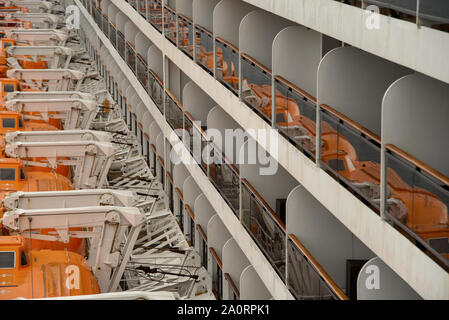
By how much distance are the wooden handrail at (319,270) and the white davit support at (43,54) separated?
25889mm

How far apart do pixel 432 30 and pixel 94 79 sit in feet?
120

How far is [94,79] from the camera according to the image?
43.0 metres

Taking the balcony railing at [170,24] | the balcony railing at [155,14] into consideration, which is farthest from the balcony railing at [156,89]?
the balcony railing at [170,24]

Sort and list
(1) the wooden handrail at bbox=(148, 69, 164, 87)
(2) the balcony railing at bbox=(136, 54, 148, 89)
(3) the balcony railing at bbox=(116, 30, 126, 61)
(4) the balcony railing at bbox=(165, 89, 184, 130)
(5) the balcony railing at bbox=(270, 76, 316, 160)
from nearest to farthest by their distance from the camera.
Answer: (5) the balcony railing at bbox=(270, 76, 316, 160) → (4) the balcony railing at bbox=(165, 89, 184, 130) → (1) the wooden handrail at bbox=(148, 69, 164, 87) → (2) the balcony railing at bbox=(136, 54, 148, 89) → (3) the balcony railing at bbox=(116, 30, 126, 61)

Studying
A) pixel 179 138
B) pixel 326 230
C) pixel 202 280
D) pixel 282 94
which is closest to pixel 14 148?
pixel 179 138

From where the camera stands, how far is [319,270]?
Answer: 10.6m

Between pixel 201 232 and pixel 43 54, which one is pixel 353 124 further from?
pixel 43 54

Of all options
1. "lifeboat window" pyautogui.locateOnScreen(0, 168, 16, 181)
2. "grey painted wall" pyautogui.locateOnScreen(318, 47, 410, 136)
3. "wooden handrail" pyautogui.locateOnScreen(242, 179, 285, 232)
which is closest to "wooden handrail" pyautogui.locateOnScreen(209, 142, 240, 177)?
"wooden handrail" pyautogui.locateOnScreen(242, 179, 285, 232)

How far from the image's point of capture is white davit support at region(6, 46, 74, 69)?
35.7m

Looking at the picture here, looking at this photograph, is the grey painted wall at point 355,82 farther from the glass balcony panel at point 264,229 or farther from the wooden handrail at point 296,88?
the glass balcony panel at point 264,229

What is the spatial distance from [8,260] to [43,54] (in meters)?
20.0

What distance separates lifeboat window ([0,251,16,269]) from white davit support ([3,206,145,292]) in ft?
1.56

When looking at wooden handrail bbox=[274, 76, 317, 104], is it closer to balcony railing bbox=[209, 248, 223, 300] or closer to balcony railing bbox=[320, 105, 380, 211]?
balcony railing bbox=[320, 105, 380, 211]

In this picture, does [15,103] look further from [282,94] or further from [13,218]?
[282,94]
